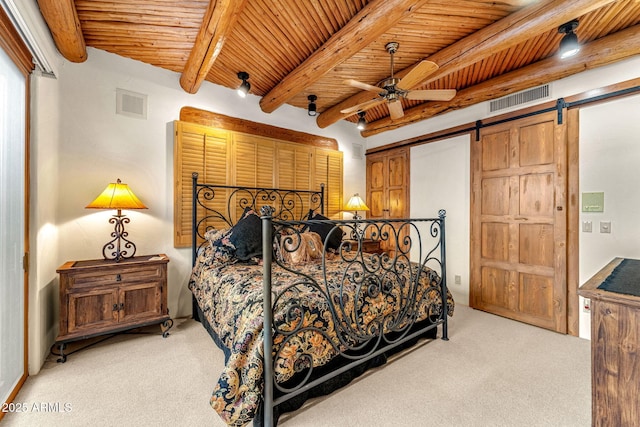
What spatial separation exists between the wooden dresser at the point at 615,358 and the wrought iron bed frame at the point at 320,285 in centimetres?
110

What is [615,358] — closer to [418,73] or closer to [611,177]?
[418,73]

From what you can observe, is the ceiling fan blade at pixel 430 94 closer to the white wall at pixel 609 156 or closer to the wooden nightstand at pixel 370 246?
the white wall at pixel 609 156

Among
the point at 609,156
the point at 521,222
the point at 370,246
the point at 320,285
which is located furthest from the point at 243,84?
the point at 609,156

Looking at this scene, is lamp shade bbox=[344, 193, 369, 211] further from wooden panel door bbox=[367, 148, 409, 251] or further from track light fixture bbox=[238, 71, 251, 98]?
track light fixture bbox=[238, 71, 251, 98]

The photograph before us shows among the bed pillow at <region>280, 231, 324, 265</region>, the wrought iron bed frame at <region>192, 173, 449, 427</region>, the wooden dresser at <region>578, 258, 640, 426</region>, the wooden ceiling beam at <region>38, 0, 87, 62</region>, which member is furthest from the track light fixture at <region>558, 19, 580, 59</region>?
the wooden ceiling beam at <region>38, 0, 87, 62</region>

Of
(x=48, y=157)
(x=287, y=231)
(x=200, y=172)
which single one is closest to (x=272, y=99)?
(x=200, y=172)

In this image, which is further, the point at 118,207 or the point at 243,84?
the point at 243,84

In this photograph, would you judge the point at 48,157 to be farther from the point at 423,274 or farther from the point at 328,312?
the point at 423,274

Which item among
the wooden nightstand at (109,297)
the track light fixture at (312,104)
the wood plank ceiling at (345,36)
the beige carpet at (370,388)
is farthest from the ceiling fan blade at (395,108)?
the wooden nightstand at (109,297)

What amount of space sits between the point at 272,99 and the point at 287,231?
72.9 inches

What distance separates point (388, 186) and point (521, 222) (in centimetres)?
209

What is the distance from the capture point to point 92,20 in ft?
7.59

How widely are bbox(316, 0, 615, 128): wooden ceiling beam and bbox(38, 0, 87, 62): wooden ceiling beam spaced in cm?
315

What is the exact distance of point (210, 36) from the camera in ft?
7.33
